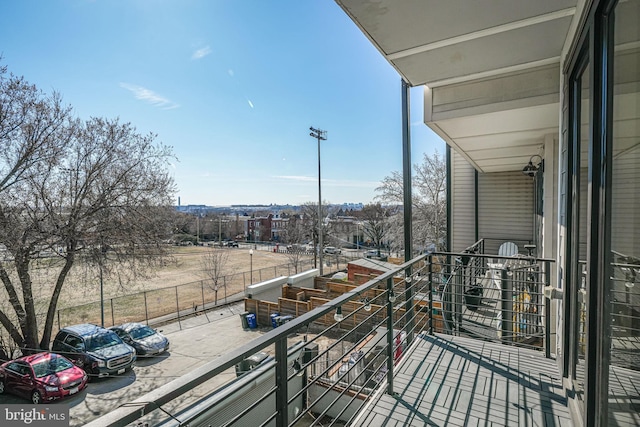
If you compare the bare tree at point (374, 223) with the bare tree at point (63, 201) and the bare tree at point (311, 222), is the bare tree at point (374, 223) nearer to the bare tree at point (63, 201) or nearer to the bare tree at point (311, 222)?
the bare tree at point (311, 222)

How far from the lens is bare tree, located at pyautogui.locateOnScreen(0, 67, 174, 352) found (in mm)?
7426

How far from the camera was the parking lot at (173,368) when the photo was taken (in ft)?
21.3

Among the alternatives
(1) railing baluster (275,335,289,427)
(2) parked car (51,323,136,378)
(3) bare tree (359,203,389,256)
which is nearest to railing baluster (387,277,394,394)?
(1) railing baluster (275,335,289,427)

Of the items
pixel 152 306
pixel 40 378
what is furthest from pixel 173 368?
pixel 152 306

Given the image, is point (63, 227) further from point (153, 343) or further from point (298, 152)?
point (298, 152)

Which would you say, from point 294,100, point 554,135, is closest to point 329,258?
point 294,100

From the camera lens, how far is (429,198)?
16016mm

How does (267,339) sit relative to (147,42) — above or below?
below

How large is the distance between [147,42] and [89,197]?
5.34 meters

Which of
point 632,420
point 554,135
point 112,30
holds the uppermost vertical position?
point 112,30

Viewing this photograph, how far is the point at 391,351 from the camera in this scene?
6.68 feet

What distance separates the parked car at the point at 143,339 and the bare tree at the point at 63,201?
1747 millimetres

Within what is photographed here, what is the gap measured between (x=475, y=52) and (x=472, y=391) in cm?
235

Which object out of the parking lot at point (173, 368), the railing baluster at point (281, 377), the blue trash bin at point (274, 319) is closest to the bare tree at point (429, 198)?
the blue trash bin at point (274, 319)
